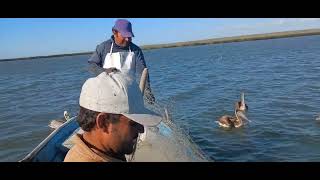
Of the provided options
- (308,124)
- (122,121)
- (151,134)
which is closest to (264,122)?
(308,124)

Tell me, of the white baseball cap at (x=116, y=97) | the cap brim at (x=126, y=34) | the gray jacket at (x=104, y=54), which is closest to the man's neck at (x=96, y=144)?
the white baseball cap at (x=116, y=97)

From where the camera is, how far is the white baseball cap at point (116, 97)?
200 centimetres

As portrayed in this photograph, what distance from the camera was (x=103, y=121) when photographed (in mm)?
2045

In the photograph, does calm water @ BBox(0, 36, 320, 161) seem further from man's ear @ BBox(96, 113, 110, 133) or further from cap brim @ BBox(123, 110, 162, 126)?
man's ear @ BBox(96, 113, 110, 133)

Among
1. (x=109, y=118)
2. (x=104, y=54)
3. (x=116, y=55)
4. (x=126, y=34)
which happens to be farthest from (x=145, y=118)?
(x=104, y=54)

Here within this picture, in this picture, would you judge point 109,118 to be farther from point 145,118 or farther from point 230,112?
point 230,112

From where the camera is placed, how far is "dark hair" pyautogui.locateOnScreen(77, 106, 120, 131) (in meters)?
2.04

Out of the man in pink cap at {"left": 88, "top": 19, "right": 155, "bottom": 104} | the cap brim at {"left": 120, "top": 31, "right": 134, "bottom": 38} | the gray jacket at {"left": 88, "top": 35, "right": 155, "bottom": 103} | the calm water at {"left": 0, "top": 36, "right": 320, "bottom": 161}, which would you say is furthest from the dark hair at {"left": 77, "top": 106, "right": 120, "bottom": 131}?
the calm water at {"left": 0, "top": 36, "right": 320, "bottom": 161}

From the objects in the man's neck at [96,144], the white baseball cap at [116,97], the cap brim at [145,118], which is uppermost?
the white baseball cap at [116,97]

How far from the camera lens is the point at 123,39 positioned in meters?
6.25

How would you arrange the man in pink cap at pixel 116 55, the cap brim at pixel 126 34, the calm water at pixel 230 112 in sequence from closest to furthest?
the cap brim at pixel 126 34 < the man in pink cap at pixel 116 55 < the calm water at pixel 230 112

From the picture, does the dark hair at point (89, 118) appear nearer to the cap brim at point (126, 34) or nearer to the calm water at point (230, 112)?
the cap brim at point (126, 34)

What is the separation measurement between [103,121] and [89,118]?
0.24 ft
